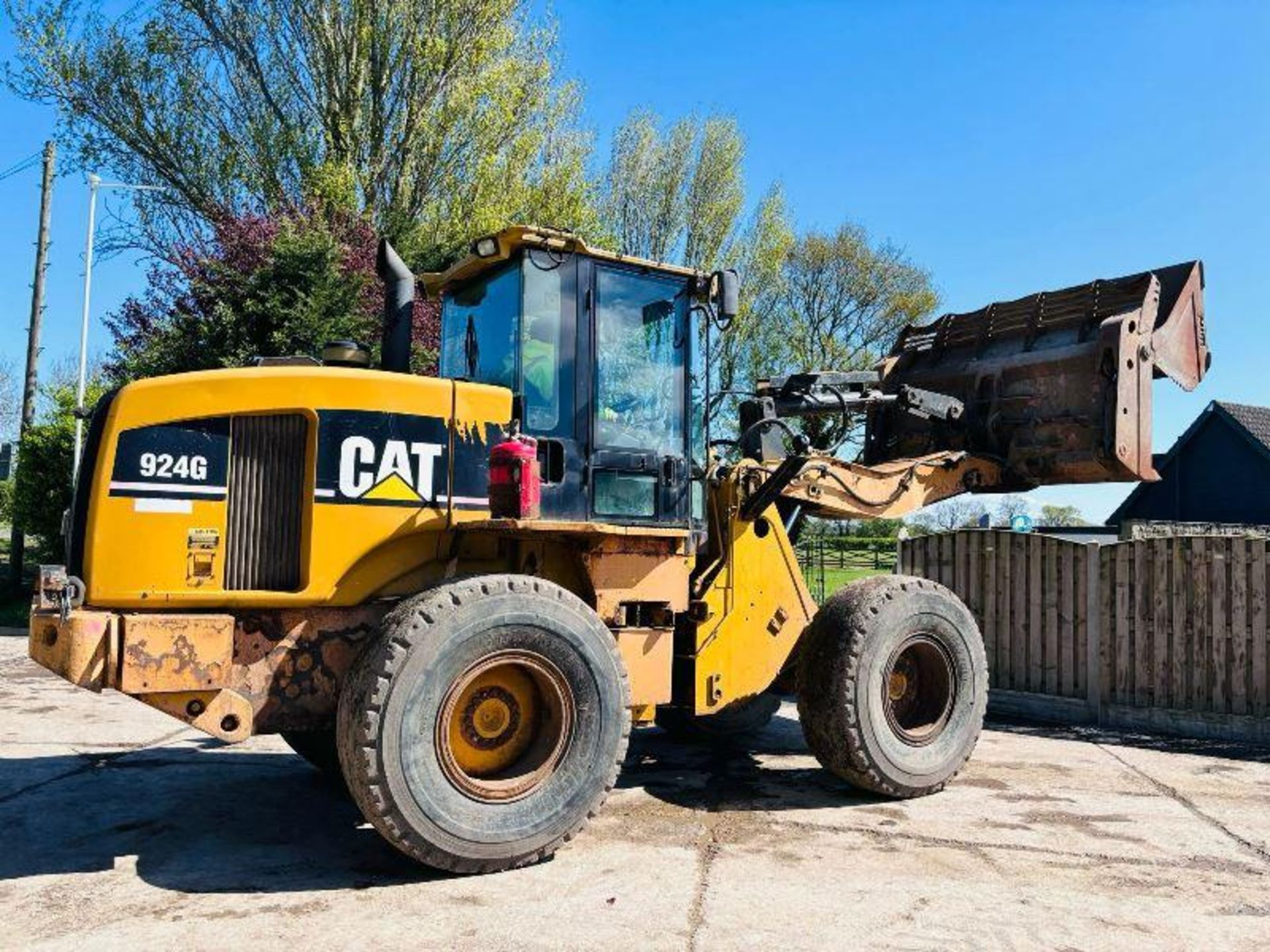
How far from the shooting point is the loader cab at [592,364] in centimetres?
533

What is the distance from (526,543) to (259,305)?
10343 millimetres

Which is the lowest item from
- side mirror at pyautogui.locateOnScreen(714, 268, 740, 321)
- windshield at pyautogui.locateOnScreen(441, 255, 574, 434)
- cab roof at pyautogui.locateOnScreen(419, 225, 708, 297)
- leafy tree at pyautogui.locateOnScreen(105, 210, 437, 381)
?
windshield at pyautogui.locateOnScreen(441, 255, 574, 434)

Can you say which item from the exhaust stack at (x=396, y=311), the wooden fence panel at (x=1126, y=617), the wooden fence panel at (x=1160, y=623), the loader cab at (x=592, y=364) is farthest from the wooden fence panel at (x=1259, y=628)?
the exhaust stack at (x=396, y=311)

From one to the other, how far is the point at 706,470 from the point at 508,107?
14.4 m

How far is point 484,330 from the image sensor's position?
572cm

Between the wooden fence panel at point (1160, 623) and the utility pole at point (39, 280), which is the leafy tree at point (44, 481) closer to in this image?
the utility pole at point (39, 280)

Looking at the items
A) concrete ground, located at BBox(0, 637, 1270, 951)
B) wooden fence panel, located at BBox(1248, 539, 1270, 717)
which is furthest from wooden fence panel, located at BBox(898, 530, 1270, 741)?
concrete ground, located at BBox(0, 637, 1270, 951)

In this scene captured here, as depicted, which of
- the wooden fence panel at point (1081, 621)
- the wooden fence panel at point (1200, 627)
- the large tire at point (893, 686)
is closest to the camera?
the large tire at point (893, 686)

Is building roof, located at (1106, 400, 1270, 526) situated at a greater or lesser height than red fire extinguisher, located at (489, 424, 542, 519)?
greater

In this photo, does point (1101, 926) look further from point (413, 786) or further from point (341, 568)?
point (341, 568)

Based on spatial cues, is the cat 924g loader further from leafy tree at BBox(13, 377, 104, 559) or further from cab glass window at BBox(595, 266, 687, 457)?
leafy tree at BBox(13, 377, 104, 559)

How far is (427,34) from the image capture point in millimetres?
17703

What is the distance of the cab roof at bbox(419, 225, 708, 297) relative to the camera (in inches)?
209

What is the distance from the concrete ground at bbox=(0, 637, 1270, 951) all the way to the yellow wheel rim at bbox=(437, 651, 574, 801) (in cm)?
44
